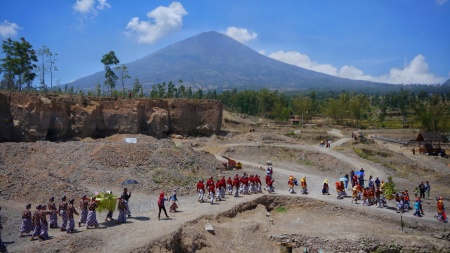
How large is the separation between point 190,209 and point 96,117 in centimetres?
2722

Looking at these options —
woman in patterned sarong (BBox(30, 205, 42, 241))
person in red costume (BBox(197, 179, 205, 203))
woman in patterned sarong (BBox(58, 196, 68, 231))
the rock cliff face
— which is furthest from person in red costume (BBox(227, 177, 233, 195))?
the rock cliff face

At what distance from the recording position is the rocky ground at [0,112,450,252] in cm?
1334

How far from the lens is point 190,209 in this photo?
17.3 metres

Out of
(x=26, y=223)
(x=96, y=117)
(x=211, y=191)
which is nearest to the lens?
(x=26, y=223)

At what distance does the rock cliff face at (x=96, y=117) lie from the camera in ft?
112

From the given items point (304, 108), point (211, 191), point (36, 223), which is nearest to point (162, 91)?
point (304, 108)

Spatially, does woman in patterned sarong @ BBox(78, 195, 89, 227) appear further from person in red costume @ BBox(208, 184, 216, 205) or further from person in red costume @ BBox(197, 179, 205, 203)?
person in red costume @ BBox(208, 184, 216, 205)

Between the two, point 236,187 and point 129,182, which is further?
point 129,182

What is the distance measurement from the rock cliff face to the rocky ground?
806 cm

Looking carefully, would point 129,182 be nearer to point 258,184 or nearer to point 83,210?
point 83,210

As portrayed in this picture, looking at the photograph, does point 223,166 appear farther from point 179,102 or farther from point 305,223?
point 179,102

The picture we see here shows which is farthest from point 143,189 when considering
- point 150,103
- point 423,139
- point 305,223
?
point 423,139

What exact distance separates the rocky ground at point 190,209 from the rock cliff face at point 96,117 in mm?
8062

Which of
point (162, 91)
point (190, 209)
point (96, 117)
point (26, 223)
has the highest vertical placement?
point (162, 91)
